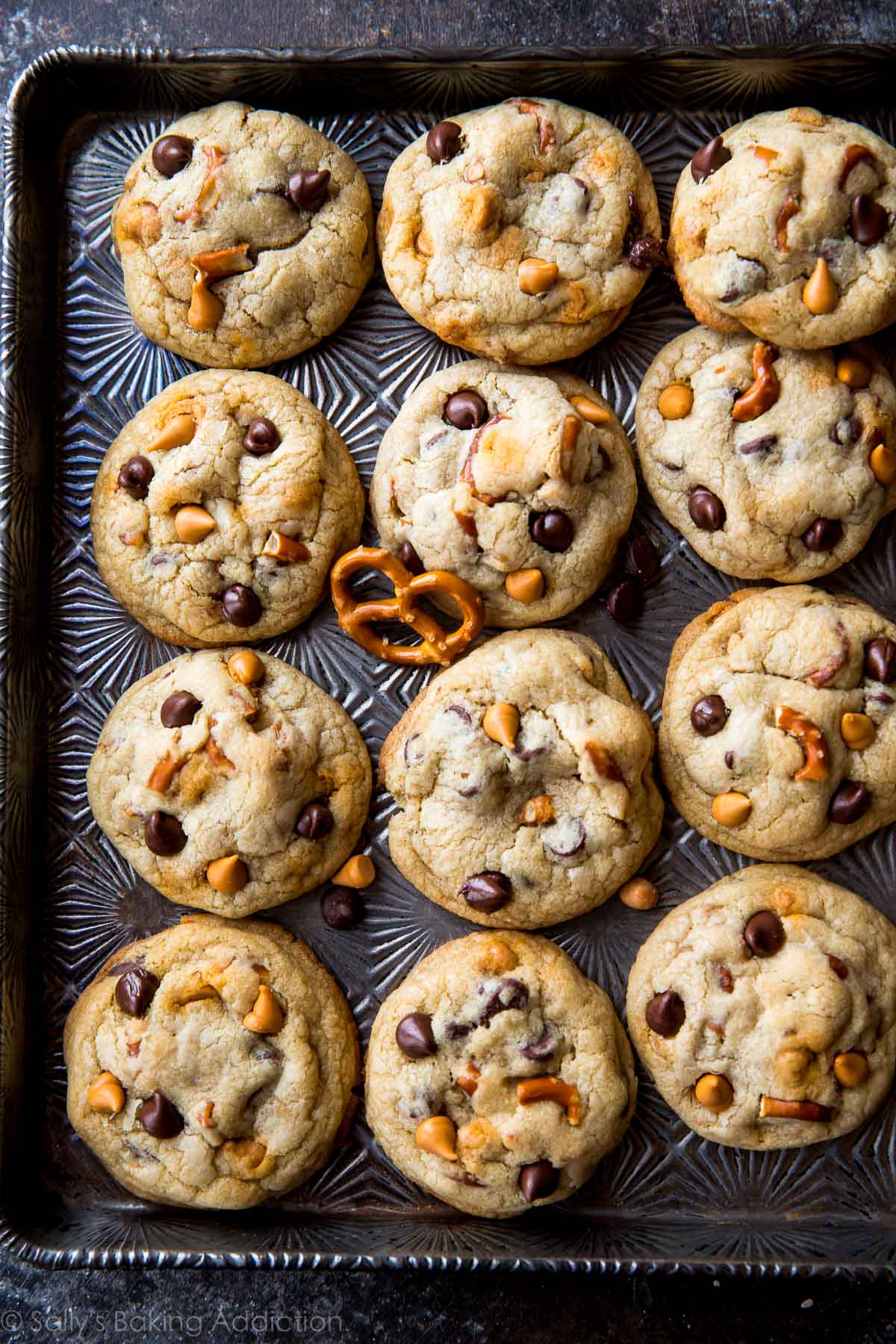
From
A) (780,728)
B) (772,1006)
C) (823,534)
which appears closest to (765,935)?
(772,1006)

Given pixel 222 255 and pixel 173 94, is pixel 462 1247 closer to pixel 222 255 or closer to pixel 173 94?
pixel 222 255

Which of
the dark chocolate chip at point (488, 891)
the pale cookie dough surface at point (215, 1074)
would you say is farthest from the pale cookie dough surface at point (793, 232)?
the pale cookie dough surface at point (215, 1074)

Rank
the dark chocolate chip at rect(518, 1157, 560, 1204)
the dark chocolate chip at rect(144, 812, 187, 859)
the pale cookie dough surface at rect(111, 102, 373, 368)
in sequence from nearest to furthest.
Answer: the dark chocolate chip at rect(518, 1157, 560, 1204), the dark chocolate chip at rect(144, 812, 187, 859), the pale cookie dough surface at rect(111, 102, 373, 368)

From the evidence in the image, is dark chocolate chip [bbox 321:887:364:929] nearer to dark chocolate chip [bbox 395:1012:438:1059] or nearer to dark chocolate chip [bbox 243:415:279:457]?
dark chocolate chip [bbox 395:1012:438:1059]

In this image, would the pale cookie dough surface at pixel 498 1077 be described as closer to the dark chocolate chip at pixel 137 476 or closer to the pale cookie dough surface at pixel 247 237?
the dark chocolate chip at pixel 137 476

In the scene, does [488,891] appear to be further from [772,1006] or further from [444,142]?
[444,142]

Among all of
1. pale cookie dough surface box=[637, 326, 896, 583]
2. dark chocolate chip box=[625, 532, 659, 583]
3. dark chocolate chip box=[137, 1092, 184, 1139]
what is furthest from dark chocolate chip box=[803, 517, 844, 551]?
dark chocolate chip box=[137, 1092, 184, 1139]

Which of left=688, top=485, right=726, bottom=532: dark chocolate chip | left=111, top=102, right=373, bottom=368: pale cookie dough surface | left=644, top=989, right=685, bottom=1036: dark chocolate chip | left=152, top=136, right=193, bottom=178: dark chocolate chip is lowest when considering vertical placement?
left=644, top=989, right=685, bottom=1036: dark chocolate chip
